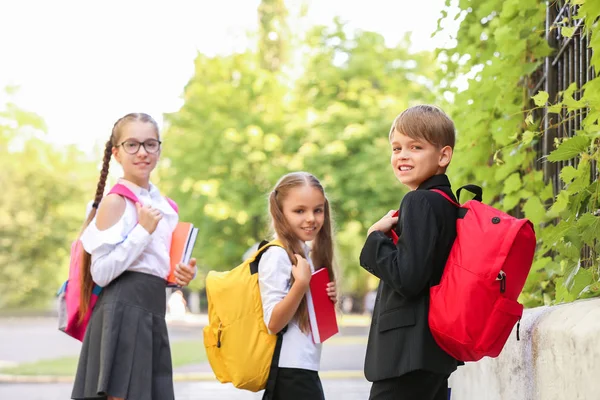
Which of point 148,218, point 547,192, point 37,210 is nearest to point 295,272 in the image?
point 148,218

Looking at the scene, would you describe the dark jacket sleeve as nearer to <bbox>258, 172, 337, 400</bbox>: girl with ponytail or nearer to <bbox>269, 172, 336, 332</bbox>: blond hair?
<bbox>258, 172, 337, 400</bbox>: girl with ponytail

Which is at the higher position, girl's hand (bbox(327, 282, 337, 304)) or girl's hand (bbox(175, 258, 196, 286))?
girl's hand (bbox(175, 258, 196, 286))

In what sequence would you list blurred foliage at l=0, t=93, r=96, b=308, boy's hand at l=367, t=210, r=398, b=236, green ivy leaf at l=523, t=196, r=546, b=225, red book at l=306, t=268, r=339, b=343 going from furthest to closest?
blurred foliage at l=0, t=93, r=96, b=308 → green ivy leaf at l=523, t=196, r=546, b=225 → red book at l=306, t=268, r=339, b=343 → boy's hand at l=367, t=210, r=398, b=236

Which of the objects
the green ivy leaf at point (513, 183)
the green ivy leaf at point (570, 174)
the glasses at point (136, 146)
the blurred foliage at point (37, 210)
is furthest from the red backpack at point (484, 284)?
the blurred foliage at point (37, 210)

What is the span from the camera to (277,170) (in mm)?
31500

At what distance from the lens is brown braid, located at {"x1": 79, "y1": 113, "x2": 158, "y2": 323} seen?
4285 mm

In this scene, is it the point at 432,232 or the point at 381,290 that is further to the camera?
the point at 381,290

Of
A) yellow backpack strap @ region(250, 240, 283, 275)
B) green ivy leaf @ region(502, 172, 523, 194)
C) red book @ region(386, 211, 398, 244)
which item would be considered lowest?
yellow backpack strap @ region(250, 240, 283, 275)

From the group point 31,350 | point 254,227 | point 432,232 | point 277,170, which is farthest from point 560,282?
point 254,227

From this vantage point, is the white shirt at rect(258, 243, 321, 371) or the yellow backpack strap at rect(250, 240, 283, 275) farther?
the yellow backpack strap at rect(250, 240, 283, 275)

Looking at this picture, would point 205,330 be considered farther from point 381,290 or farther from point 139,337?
point 381,290

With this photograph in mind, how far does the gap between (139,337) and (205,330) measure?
0.39 meters

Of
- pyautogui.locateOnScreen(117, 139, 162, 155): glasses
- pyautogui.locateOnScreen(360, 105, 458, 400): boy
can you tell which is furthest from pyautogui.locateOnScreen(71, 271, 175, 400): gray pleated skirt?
pyautogui.locateOnScreen(360, 105, 458, 400): boy

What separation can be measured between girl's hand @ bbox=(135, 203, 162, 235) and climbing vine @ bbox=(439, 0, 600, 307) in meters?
1.67
